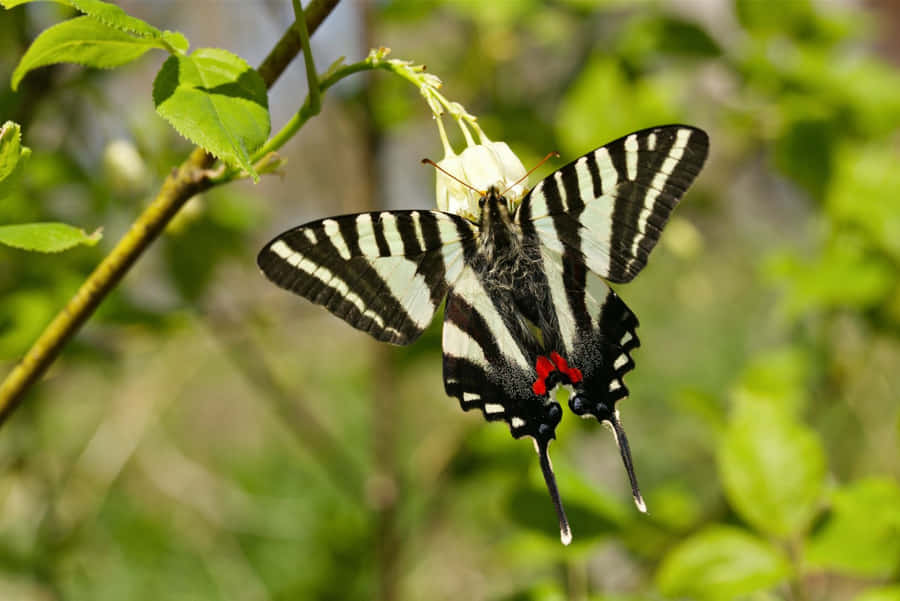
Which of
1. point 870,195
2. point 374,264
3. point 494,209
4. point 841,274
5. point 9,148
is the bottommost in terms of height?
point 9,148

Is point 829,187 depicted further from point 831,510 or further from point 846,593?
point 846,593

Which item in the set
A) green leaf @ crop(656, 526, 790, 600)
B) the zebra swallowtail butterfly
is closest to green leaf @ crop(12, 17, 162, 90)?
the zebra swallowtail butterfly

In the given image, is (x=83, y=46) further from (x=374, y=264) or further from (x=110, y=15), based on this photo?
(x=374, y=264)

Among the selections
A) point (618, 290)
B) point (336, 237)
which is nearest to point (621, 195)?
point (336, 237)

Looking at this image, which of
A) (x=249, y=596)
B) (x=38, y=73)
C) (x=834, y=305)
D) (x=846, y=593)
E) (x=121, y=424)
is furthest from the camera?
(x=846, y=593)

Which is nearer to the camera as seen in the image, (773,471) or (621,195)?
(621,195)

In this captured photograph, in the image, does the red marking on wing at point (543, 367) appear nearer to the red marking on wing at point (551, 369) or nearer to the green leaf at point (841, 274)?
the red marking on wing at point (551, 369)

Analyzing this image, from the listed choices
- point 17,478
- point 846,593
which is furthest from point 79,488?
point 846,593
